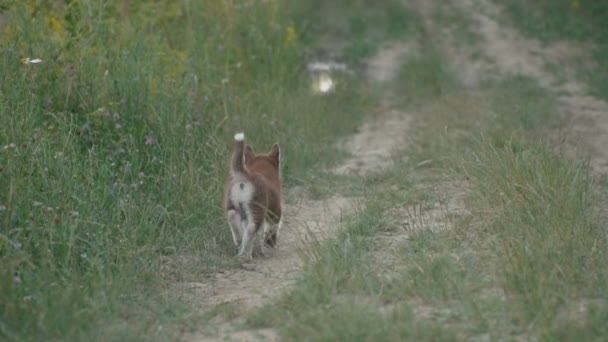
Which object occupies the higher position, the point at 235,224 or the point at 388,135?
the point at 235,224

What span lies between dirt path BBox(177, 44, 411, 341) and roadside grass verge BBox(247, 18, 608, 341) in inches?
8.4

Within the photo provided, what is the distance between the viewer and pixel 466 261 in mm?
6262

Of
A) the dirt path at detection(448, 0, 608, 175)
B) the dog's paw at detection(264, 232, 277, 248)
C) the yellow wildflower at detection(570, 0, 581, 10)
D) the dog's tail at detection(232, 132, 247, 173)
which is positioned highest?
the dog's tail at detection(232, 132, 247, 173)

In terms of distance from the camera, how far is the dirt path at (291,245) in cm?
566

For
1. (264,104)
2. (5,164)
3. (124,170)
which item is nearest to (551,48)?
(264,104)

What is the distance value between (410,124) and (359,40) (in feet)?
12.7

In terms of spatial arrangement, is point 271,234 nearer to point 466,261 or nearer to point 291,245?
point 291,245

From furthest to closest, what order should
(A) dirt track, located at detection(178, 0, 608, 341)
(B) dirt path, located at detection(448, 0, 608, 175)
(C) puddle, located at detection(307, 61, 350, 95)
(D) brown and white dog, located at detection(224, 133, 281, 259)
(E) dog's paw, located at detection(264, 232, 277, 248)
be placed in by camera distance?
(C) puddle, located at detection(307, 61, 350, 95) → (B) dirt path, located at detection(448, 0, 608, 175) → (E) dog's paw, located at detection(264, 232, 277, 248) → (D) brown and white dog, located at detection(224, 133, 281, 259) → (A) dirt track, located at detection(178, 0, 608, 341)

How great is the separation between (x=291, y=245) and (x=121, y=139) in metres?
1.69

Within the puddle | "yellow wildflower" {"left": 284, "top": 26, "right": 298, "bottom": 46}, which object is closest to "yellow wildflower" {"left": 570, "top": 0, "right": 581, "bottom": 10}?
the puddle

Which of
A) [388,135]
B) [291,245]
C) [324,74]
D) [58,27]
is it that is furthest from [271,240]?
[324,74]

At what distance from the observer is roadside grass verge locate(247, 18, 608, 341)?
5.17 m

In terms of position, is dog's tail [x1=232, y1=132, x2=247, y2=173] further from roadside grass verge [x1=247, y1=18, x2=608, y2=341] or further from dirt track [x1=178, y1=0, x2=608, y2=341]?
roadside grass verge [x1=247, y1=18, x2=608, y2=341]

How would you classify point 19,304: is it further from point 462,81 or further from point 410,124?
point 462,81
